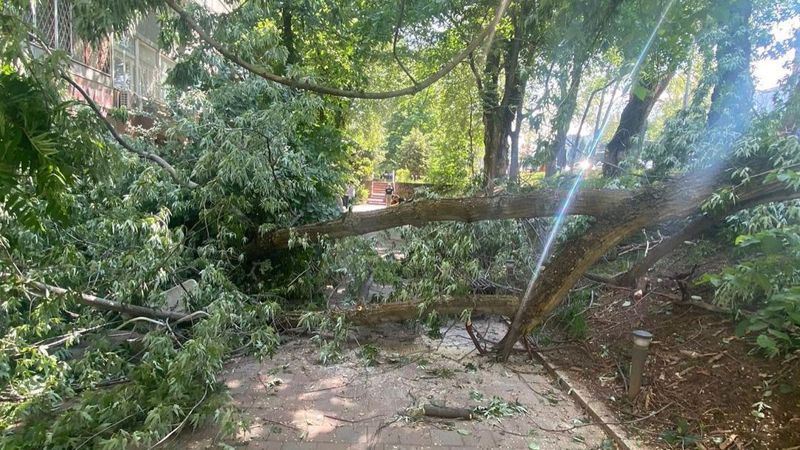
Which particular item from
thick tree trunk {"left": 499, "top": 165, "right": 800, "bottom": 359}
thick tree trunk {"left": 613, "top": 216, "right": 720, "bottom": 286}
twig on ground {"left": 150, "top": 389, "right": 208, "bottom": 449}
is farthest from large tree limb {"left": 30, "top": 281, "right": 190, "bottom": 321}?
thick tree trunk {"left": 613, "top": 216, "right": 720, "bottom": 286}

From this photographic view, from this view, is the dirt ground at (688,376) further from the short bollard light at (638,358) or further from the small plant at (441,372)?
the small plant at (441,372)

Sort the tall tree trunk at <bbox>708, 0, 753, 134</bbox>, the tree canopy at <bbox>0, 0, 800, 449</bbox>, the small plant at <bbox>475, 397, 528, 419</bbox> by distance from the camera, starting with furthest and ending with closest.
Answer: the tall tree trunk at <bbox>708, 0, 753, 134</bbox>, the small plant at <bbox>475, 397, 528, 419</bbox>, the tree canopy at <bbox>0, 0, 800, 449</bbox>

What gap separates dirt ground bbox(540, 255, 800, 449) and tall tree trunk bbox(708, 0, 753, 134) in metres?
1.78

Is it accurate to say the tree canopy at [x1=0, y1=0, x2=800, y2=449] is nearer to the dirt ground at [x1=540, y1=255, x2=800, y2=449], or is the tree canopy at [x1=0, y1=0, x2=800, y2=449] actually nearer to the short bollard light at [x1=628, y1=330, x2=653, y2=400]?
the dirt ground at [x1=540, y1=255, x2=800, y2=449]

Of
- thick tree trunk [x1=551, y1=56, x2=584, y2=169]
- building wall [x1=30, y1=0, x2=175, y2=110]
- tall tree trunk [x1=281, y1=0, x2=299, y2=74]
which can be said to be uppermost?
tall tree trunk [x1=281, y1=0, x2=299, y2=74]

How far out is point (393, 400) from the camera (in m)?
3.51

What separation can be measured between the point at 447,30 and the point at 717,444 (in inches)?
347

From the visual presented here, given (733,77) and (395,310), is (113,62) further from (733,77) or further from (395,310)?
(733,77)

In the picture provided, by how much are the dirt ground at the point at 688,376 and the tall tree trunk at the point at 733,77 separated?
5.84 ft

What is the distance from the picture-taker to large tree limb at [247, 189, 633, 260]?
4023mm

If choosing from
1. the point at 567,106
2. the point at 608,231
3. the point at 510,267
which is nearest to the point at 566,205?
the point at 608,231

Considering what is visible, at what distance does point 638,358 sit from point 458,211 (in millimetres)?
1981

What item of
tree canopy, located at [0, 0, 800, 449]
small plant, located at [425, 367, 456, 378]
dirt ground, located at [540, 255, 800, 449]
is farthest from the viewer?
small plant, located at [425, 367, 456, 378]

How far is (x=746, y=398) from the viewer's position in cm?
287
